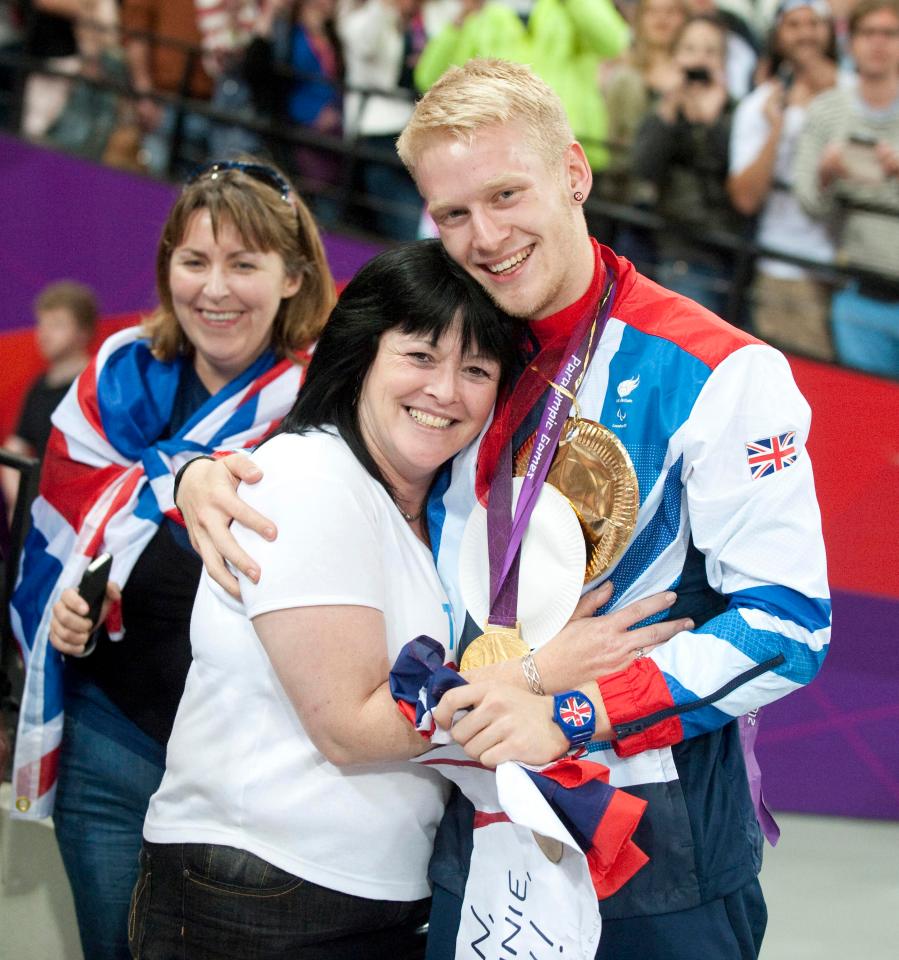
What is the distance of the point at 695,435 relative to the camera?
1618 mm

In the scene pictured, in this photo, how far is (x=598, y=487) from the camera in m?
1.69

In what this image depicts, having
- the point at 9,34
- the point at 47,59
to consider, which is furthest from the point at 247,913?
the point at 9,34

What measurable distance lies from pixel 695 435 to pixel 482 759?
494mm

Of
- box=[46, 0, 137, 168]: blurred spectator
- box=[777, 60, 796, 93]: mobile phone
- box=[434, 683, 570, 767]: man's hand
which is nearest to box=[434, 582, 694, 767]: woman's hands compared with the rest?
box=[434, 683, 570, 767]: man's hand

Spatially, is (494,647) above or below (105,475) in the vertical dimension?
above

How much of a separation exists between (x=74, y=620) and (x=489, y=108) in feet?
3.70

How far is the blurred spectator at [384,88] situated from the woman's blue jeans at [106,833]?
3.34m

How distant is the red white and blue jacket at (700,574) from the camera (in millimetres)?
1590

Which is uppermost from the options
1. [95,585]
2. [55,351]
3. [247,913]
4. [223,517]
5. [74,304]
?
[223,517]

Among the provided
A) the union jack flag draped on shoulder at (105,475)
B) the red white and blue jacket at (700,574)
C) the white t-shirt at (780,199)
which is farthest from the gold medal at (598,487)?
the white t-shirt at (780,199)

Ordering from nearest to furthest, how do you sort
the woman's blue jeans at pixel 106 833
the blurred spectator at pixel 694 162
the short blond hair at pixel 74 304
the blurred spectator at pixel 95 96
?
the woman's blue jeans at pixel 106 833, the blurred spectator at pixel 694 162, the short blond hair at pixel 74 304, the blurred spectator at pixel 95 96

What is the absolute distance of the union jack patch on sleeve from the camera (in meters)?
1.59

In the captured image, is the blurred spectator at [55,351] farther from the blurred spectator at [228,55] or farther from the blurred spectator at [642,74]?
the blurred spectator at [642,74]

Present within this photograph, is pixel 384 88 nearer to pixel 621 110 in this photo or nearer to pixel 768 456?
pixel 621 110
